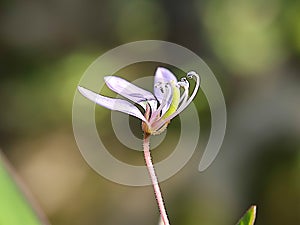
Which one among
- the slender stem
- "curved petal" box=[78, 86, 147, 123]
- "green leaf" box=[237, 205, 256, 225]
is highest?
"curved petal" box=[78, 86, 147, 123]

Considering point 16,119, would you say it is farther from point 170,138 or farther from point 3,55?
point 170,138

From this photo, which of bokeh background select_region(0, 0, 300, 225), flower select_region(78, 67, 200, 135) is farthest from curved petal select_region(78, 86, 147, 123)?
bokeh background select_region(0, 0, 300, 225)

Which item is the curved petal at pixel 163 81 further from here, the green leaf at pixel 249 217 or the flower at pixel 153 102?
the green leaf at pixel 249 217

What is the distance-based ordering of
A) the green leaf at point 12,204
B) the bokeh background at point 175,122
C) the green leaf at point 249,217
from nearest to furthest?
the green leaf at point 249,217 < the green leaf at point 12,204 < the bokeh background at point 175,122

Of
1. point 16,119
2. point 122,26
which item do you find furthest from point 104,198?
point 122,26

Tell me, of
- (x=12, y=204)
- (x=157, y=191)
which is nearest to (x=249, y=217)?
(x=157, y=191)

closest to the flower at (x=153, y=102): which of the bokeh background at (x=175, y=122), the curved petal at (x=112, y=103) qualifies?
the curved petal at (x=112, y=103)

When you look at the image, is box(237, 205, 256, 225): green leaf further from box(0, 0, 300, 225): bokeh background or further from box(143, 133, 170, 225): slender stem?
box(0, 0, 300, 225): bokeh background

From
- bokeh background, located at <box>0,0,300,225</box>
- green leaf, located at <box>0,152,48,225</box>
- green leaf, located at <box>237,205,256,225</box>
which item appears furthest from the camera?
bokeh background, located at <box>0,0,300,225</box>
